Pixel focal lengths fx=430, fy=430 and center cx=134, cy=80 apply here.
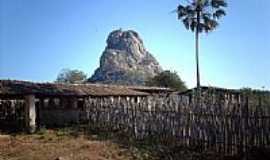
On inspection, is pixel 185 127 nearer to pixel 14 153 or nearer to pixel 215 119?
pixel 215 119

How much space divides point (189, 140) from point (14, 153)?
6536 mm

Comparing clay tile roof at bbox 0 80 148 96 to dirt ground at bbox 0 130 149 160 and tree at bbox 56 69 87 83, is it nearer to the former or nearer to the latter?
dirt ground at bbox 0 130 149 160

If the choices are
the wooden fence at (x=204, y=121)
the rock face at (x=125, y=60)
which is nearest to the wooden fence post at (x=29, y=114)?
the wooden fence at (x=204, y=121)

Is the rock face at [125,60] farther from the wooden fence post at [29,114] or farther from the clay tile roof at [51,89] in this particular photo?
the wooden fence post at [29,114]

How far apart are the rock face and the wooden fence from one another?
85.7 m

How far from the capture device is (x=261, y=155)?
42.7 feet

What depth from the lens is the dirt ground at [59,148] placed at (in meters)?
14.4

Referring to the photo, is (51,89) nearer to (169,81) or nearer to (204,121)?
(204,121)

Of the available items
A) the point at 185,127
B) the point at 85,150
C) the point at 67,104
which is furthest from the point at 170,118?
the point at 67,104

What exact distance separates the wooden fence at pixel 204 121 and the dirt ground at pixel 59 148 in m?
2.15

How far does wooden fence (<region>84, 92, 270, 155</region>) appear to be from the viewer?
14188mm

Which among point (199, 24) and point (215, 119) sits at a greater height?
point (199, 24)

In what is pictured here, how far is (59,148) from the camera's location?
16.2 metres

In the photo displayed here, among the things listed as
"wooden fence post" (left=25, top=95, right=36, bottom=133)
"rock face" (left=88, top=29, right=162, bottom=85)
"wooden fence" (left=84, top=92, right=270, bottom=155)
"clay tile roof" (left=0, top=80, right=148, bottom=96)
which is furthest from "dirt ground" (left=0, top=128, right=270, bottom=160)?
"rock face" (left=88, top=29, right=162, bottom=85)
